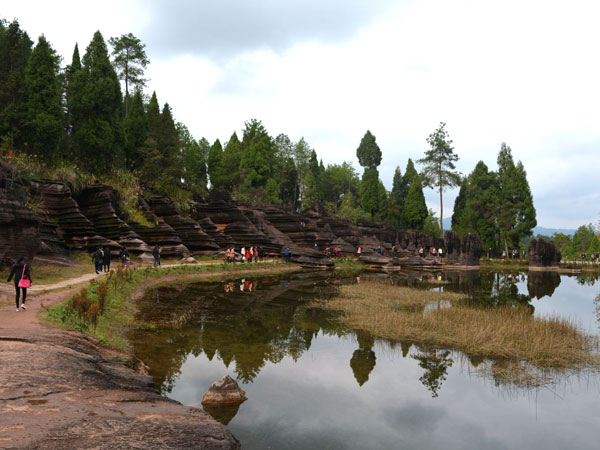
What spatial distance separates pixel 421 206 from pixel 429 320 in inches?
2482

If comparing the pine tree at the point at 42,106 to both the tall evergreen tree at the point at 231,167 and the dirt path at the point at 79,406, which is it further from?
the tall evergreen tree at the point at 231,167

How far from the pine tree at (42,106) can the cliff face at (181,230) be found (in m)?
5.11

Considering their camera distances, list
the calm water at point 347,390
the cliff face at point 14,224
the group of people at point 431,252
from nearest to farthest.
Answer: the calm water at point 347,390
the cliff face at point 14,224
the group of people at point 431,252

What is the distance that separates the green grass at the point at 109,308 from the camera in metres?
11.6

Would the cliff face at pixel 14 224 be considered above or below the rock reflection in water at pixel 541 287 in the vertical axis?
above

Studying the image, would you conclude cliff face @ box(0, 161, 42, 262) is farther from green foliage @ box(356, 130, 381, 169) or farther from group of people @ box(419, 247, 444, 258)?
green foliage @ box(356, 130, 381, 169)

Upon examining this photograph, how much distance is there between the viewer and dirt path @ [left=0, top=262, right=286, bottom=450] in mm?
4695

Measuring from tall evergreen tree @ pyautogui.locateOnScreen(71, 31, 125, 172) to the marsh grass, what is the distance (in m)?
33.0

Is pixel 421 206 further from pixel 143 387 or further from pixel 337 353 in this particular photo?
pixel 143 387

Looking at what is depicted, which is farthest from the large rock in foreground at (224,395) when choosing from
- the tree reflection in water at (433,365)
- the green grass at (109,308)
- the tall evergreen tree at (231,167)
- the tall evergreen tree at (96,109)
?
the tall evergreen tree at (231,167)

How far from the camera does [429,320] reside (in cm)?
1673

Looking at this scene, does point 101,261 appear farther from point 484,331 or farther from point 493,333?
point 493,333

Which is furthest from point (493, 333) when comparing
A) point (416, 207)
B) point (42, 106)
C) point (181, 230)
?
point (416, 207)

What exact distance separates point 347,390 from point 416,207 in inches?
2773
